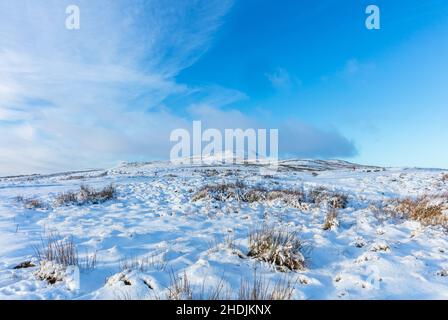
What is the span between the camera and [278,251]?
460cm

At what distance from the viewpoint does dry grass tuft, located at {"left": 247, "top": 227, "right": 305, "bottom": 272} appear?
450 cm

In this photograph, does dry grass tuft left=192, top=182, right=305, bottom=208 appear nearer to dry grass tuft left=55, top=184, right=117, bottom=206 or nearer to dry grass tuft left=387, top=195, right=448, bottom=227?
dry grass tuft left=387, top=195, right=448, bottom=227

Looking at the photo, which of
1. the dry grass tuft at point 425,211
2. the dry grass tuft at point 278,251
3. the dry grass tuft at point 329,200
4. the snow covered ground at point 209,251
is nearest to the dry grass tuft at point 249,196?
the dry grass tuft at point 329,200

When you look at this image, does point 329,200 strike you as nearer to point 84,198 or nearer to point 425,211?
point 425,211

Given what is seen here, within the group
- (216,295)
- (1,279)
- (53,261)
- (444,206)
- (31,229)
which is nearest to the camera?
(216,295)

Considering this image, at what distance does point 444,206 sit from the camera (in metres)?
8.73

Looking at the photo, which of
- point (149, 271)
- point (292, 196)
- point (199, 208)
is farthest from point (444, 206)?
point (149, 271)

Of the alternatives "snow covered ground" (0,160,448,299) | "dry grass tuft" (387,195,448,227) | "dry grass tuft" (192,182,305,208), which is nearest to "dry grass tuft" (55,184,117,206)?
"snow covered ground" (0,160,448,299)

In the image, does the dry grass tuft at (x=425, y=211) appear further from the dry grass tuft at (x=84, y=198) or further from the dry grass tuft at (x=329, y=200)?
the dry grass tuft at (x=84, y=198)

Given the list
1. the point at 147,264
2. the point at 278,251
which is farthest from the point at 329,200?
the point at 147,264
